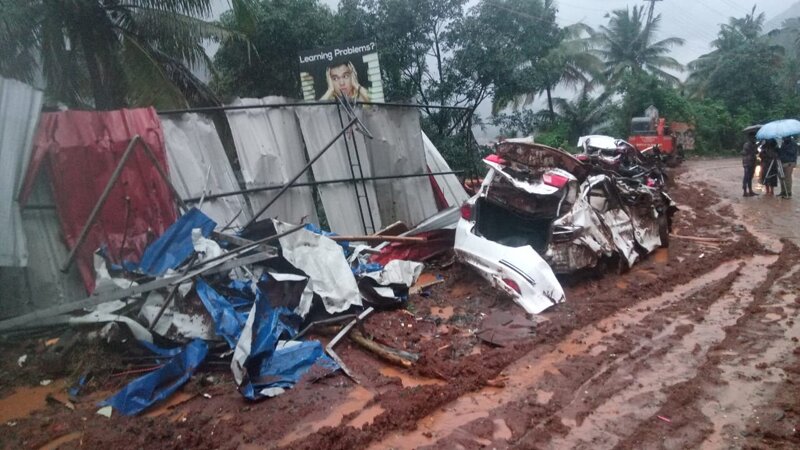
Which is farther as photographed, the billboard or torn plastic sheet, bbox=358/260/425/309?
the billboard

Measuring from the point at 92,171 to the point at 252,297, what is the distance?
2312 millimetres

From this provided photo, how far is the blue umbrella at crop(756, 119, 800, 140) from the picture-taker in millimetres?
12227

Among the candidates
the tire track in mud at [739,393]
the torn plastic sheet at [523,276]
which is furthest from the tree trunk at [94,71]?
the tire track in mud at [739,393]

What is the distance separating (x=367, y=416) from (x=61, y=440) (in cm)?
213

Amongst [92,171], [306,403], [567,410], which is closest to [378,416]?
[306,403]

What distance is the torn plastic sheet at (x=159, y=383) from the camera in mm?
3971

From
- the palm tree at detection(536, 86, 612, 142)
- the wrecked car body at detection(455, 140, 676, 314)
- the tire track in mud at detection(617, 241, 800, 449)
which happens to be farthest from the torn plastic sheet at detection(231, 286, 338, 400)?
the palm tree at detection(536, 86, 612, 142)

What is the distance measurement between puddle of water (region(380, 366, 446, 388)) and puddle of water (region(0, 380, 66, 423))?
2.73m

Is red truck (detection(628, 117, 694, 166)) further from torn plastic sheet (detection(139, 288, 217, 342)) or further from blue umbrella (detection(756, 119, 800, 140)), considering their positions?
torn plastic sheet (detection(139, 288, 217, 342))

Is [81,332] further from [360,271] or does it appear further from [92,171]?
[360,271]

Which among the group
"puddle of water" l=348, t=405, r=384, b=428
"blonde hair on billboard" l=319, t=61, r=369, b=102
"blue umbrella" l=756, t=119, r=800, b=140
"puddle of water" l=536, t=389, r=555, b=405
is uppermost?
"blonde hair on billboard" l=319, t=61, r=369, b=102

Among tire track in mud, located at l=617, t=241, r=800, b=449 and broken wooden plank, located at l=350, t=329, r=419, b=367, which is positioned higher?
broken wooden plank, located at l=350, t=329, r=419, b=367

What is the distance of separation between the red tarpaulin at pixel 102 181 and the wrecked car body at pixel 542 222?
3.84m

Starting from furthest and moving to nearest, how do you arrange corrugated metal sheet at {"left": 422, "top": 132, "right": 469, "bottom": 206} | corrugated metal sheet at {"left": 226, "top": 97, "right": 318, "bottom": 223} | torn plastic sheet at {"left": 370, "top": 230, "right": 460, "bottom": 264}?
corrugated metal sheet at {"left": 422, "top": 132, "right": 469, "bottom": 206} → torn plastic sheet at {"left": 370, "top": 230, "right": 460, "bottom": 264} → corrugated metal sheet at {"left": 226, "top": 97, "right": 318, "bottom": 223}
